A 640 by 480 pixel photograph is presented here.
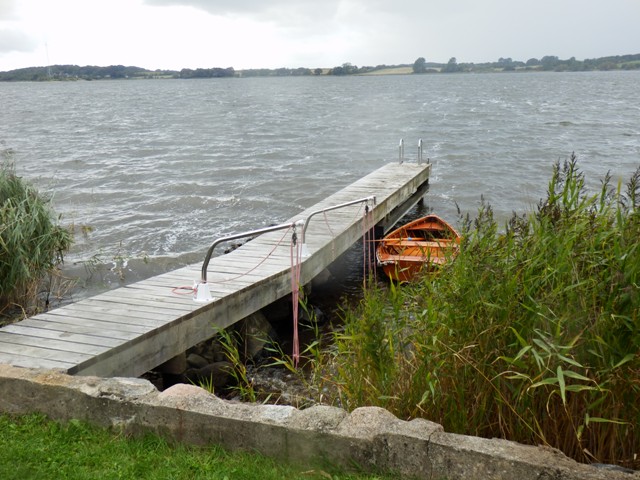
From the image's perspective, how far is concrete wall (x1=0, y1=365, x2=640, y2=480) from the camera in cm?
353

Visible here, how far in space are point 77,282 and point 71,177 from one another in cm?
1294

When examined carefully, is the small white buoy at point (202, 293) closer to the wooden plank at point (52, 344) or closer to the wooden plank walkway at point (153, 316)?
the wooden plank walkway at point (153, 316)

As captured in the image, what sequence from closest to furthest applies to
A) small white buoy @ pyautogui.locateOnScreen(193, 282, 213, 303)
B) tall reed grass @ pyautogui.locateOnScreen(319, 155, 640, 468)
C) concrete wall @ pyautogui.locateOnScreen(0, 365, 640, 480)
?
concrete wall @ pyautogui.locateOnScreen(0, 365, 640, 480)
tall reed grass @ pyautogui.locateOnScreen(319, 155, 640, 468)
small white buoy @ pyautogui.locateOnScreen(193, 282, 213, 303)

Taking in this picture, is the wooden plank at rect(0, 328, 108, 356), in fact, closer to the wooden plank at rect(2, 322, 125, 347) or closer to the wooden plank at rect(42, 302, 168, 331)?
the wooden plank at rect(2, 322, 125, 347)

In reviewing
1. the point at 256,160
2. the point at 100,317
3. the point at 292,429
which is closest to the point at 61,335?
the point at 100,317

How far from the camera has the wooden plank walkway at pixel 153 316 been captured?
20.5 ft

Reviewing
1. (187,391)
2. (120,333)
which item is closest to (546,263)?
(187,391)

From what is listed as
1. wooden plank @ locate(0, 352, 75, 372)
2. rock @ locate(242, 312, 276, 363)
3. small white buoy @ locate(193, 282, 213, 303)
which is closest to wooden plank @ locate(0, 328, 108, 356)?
wooden plank @ locate(0, 352, 75, 372)

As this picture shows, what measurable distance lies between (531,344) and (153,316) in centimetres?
431

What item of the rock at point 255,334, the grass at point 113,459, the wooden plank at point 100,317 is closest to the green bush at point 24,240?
the wooden plank at point 100,317

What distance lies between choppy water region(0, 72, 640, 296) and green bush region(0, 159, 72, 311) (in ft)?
13.0

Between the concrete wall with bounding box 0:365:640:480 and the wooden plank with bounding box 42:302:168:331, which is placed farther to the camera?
the wooden plank with bounding box 42:302:168:331

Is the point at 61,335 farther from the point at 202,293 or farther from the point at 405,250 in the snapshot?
the point at 405,250

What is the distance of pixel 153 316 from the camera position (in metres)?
7.21
